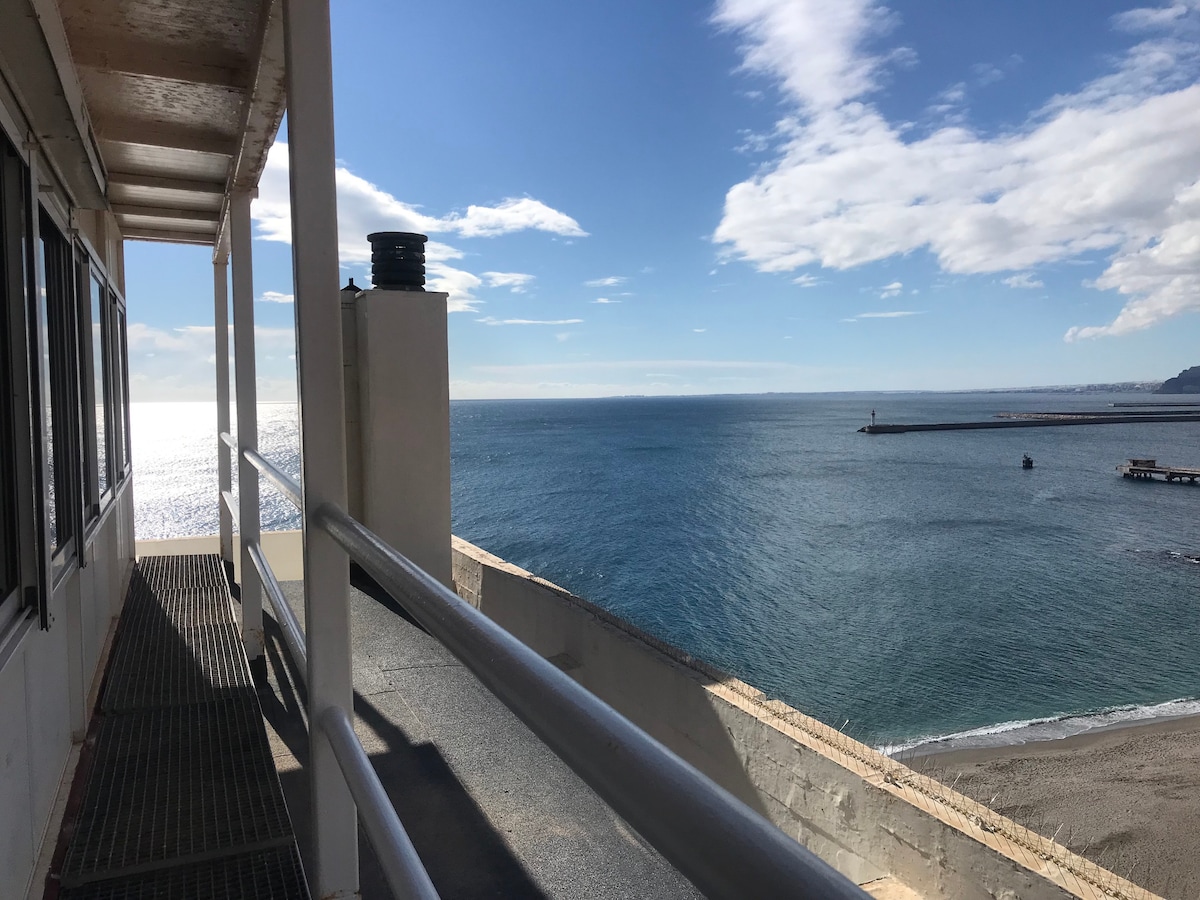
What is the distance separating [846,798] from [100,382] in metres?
3.86

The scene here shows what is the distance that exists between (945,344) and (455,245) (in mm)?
59786

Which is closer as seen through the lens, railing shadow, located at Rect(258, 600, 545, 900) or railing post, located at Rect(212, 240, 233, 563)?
railing shadow, located at Rect(258, 600, 545, 900)

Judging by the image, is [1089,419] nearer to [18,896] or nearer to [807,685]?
[807,685]

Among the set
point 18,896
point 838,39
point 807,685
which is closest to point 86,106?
point 18,896

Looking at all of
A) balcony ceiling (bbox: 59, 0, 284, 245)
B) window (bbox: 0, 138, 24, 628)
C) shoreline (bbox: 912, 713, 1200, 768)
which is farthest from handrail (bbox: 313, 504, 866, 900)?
shoreline (bbox: 912, 713, 1200, 768)

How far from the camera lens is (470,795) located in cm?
220

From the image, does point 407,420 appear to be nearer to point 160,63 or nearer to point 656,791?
point 160,63

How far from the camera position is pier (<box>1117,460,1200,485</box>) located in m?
42.5

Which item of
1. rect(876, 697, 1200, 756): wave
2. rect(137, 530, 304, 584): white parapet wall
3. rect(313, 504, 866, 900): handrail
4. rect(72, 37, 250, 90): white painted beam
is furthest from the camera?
rect(876, 697, 1200, 756): wave

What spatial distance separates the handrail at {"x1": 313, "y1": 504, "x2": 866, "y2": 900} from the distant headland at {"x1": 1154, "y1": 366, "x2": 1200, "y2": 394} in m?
198

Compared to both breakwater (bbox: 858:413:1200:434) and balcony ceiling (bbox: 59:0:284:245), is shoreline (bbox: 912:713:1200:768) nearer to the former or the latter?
balcony ceiling (bbox: 59:0:284:245)

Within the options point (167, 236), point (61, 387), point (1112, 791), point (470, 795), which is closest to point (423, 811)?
point (470, 795)

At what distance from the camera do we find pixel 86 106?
2346mm

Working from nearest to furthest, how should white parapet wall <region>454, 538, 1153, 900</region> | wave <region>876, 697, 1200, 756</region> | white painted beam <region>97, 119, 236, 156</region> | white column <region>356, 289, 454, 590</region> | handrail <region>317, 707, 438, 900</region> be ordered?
handrail <region>317, 707, 438, 900</region>
white painted beam <region>97, 119, 236, 156</region>
white parapet wall <region>454, 538, 1153, 900</region>
white column <region>356, 289, 454, 590</region>
wave <region>876, 697, 1200, 756</region>
